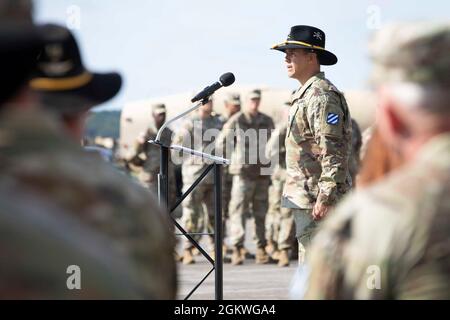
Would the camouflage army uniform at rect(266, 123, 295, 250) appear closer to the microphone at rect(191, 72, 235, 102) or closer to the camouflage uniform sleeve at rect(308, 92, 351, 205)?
the camouflage uniform sleeve at rect(308, 92, 351, 205)

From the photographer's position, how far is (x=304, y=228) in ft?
21.2

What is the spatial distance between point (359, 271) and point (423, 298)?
155 mm

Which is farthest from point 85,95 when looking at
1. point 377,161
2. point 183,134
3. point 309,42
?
Result: point 183,134

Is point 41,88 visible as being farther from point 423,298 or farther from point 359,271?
point 423,298

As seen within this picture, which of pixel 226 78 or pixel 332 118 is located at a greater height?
pixel 226 78

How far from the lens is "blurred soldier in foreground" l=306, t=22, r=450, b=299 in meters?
2.15

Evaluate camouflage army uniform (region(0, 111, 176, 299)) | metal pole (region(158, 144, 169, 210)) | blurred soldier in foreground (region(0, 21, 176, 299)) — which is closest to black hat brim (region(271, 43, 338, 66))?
metal pole (region(158, 144, 169, 210))

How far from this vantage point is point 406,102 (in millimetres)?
2254

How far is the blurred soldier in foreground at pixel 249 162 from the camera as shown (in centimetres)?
1252

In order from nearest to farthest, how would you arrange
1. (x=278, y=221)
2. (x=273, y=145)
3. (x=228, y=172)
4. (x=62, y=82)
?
(x=62, y=82)
(x=278, y=221)
(x=273, y=145)
(x=228, y=172)

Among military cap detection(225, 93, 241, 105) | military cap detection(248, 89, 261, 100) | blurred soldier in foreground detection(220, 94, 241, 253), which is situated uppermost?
military cap detection(248, 89, 261, 100)

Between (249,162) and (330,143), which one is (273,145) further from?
(330,143)

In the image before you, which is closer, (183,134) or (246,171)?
(183,134)

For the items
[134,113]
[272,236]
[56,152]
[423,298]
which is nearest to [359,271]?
[423,298]
